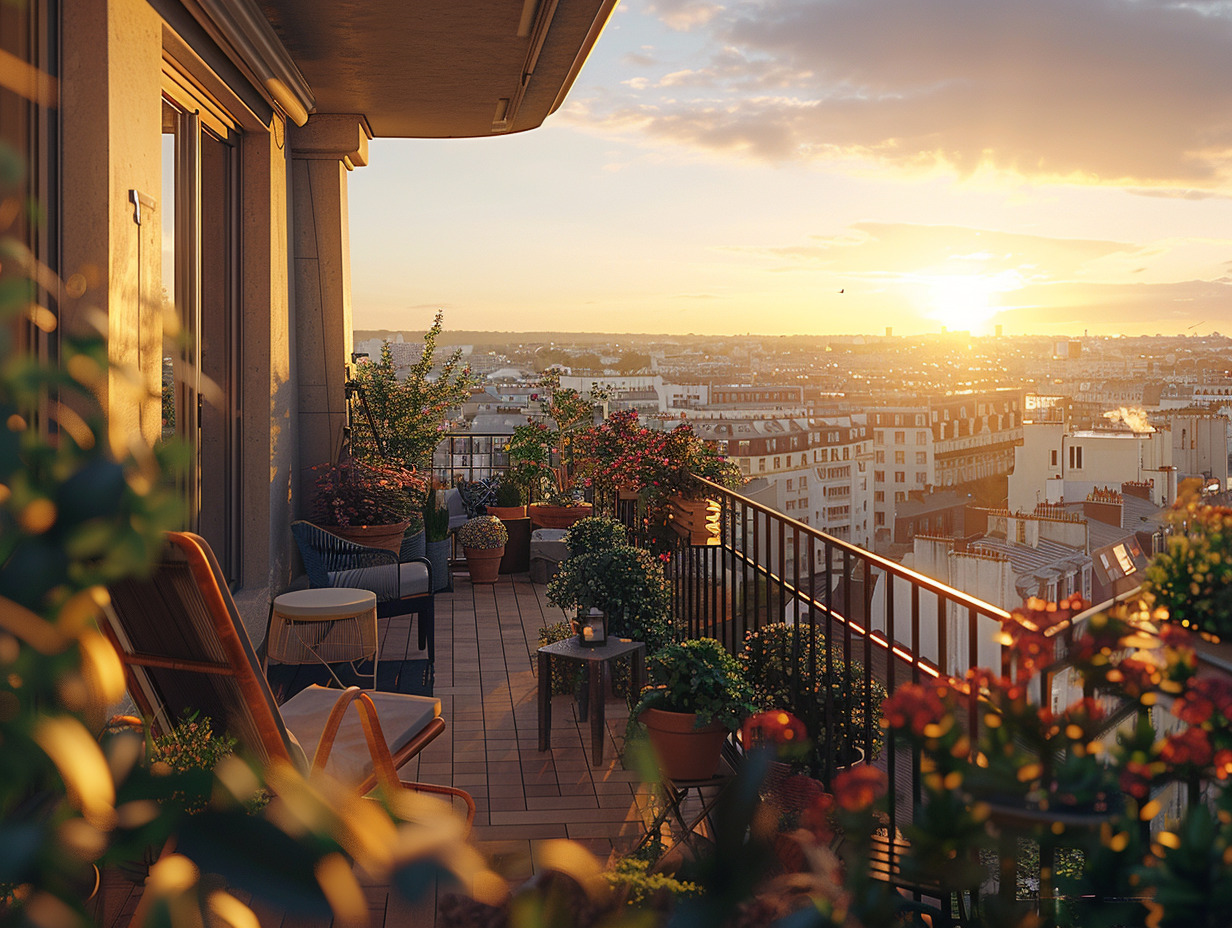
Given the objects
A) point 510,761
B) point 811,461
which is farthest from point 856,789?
point 811,461

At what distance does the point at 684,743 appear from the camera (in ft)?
9.64

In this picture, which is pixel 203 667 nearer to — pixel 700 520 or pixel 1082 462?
pixel 700 520

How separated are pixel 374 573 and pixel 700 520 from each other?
1732 millimetres

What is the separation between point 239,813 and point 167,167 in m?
4.13

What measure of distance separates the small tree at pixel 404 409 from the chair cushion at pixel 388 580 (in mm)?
1493

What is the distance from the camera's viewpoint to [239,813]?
313 millimetres

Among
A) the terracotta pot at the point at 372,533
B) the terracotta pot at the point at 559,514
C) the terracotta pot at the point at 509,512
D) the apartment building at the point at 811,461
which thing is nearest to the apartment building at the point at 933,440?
the apartment building at the point at 811,461

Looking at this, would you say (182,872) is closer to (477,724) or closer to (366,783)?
(366,783)

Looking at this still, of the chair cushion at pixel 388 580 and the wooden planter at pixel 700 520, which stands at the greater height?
the wooden planter at pixel 700 520

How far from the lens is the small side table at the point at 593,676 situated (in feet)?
11.5

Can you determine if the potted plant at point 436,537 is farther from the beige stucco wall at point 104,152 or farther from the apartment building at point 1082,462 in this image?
the apartment building at point 1082,462

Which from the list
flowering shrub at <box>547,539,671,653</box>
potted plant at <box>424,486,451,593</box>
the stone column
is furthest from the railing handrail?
the stone column

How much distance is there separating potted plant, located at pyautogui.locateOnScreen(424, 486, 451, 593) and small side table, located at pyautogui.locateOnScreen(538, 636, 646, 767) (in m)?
2.60

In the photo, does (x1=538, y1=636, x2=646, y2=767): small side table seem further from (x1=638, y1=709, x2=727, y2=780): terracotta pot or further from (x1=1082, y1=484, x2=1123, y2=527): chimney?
(x1=1082, y1=484, x2=1123, y2=527): chimney
